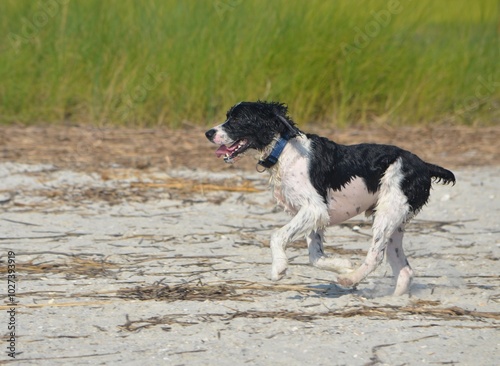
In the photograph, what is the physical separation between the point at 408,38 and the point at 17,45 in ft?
14.9

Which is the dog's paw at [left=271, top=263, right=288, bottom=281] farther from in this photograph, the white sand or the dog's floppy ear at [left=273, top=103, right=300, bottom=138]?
the dog's floppy ear at [left=273, top=103, right=300, bottom=138]

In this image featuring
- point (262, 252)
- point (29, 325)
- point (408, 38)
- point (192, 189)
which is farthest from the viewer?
point (408, 38)

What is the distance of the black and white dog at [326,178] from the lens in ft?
20.5

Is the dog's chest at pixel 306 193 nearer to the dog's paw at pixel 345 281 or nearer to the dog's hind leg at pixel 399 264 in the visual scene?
the dog's hind leg at pixel 399 264

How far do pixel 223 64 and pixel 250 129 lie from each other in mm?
5619

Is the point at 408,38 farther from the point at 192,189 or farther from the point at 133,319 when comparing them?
the point at 133,319

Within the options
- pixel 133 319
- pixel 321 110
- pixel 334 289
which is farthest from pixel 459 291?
pixel 321 110

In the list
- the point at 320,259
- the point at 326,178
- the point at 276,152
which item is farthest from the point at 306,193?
the point at 320,259

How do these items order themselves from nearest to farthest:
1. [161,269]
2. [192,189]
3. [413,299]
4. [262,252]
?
[413,299] < [161,269] < [262,252] < [192,189]

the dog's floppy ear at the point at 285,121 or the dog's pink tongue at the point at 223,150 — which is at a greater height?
the dog's floppy ear at the point at 285,121

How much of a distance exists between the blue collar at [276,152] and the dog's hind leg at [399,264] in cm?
88

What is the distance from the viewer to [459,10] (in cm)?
1366

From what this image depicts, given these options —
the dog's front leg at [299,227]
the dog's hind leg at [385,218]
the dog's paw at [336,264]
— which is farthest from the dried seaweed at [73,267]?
the dog's hind leg at [385,218]

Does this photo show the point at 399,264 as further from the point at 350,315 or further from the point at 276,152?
the point at 276,152
